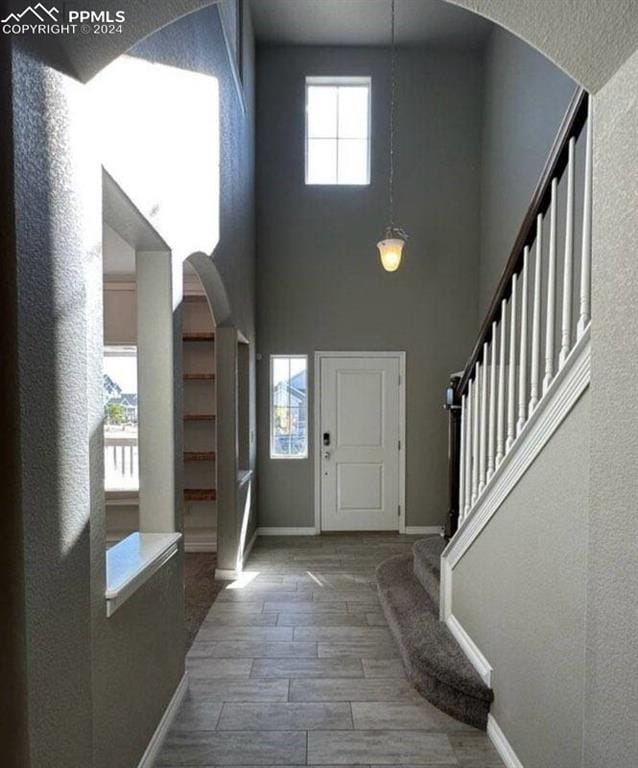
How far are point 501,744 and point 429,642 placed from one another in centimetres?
56

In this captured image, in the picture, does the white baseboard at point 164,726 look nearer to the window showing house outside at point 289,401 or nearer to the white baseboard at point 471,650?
the white baseboard at point 471,650

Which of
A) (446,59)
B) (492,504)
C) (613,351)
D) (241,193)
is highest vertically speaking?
(446,59)

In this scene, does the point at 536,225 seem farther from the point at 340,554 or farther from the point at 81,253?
the point at 340,554

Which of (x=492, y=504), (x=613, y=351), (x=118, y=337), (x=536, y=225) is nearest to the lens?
(x=613, y=351)

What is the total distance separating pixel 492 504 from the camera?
2184 mm

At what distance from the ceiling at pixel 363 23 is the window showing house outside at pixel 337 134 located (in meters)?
0.49

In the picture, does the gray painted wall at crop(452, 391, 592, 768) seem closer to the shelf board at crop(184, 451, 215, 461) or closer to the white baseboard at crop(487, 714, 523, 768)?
the white baseboard at crop(487, 714, 523, 768)

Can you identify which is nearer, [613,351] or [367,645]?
[613,351]

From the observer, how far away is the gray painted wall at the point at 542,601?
60.8 inches

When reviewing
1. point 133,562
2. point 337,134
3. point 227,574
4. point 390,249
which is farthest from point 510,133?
point 133,562

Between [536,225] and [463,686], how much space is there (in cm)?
205

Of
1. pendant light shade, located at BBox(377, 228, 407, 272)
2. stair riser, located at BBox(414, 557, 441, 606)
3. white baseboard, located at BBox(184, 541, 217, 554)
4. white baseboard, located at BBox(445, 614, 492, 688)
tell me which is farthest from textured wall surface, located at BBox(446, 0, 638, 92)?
white baseboard, located at BBox(184, 541, 217, 554)

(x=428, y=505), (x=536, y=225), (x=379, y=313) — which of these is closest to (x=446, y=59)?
(x=379, y=313)

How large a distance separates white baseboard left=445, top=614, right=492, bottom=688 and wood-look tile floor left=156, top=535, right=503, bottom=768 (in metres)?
0.26
